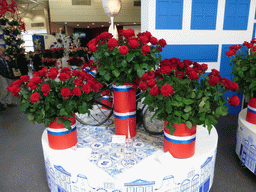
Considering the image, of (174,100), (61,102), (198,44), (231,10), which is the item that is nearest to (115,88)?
(61,102)

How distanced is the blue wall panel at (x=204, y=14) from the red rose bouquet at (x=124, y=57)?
5.97ft

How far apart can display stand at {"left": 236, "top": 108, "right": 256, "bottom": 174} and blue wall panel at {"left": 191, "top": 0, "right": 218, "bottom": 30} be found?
65.5 inches

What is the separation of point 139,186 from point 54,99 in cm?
76

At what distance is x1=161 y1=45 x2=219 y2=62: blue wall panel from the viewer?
10.0ft

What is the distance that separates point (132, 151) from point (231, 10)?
282cm

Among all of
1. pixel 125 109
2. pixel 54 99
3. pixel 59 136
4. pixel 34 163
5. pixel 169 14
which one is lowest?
pixel 34 163

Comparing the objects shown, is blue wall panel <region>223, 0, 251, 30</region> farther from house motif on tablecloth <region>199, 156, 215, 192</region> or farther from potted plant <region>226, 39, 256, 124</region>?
house motif on tablecloth <region>199, 156, 215, 192</region>

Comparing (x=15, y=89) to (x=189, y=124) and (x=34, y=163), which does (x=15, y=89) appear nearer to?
(x=189, y=124)

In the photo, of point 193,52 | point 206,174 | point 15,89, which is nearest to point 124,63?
point 15,89

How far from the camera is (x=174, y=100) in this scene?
1146 mm

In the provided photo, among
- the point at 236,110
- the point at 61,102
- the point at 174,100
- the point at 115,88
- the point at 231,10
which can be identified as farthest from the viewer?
the point at 236,110

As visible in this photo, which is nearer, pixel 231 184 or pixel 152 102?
pixel 152 102

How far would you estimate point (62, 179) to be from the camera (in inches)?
52.7

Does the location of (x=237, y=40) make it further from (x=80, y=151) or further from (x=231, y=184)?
(x=80, y=151)
